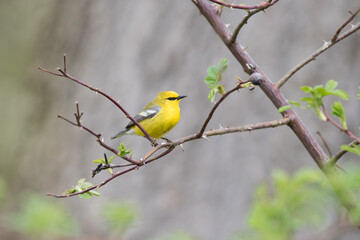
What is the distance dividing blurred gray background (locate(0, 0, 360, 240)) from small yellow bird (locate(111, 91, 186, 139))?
1.26 m

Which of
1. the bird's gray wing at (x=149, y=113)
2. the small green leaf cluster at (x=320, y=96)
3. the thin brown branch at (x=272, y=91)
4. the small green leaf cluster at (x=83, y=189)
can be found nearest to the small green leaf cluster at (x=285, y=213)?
the thin brown branch at (x=272, y=91)

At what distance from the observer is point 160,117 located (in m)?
3.19

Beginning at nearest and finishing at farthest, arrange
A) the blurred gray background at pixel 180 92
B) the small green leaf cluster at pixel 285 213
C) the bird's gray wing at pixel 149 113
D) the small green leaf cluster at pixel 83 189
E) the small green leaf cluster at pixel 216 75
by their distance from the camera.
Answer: the small green leaf cluster at pixel 83 189, the small green leaf cluster at pixel 216 75, the small green leaf cluster at pixel 285 213, the bird's gray wing at pixel 149 113, the blurred gray background at pixel 180 92

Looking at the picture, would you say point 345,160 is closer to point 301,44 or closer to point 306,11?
point 301,44

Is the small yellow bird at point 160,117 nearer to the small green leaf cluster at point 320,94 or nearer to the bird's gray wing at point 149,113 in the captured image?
the bird's gray wing at point 149,113

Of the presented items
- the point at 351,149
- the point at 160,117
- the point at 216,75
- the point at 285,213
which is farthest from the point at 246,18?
the point at 160,117

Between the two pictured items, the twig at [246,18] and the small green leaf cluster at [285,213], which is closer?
the twig at [246,18]

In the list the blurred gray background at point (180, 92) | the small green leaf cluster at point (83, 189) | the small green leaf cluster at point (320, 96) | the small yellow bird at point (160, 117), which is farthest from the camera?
the blurred gray background at point (180, 92)

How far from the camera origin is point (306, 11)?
14.2 feet

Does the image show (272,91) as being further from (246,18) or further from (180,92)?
(180,92)

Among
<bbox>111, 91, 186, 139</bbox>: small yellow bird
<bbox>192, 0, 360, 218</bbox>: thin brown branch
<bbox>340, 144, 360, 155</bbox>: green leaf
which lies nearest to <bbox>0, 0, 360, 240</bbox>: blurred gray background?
<bbox>111, 91, 186, 139</bbox>: small yellow bird

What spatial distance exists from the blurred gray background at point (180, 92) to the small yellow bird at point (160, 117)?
126 centimetres

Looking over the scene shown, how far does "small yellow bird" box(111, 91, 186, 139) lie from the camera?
10.3 ft

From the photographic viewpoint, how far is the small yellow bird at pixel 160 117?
123 inches
